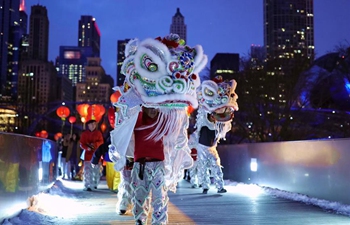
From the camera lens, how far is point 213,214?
293 inches

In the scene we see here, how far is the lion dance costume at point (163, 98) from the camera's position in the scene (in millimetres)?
5434

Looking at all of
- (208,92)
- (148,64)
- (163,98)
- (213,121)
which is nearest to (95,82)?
(213,121)

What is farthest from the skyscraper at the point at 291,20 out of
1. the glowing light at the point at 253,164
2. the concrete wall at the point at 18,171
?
the concrete wall at the point at 18,171

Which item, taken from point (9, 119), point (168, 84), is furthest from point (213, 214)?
point (9, 119)

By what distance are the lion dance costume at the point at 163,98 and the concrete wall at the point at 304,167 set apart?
3608 mm

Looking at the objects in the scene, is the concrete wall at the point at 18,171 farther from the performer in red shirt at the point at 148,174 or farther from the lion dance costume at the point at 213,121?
the lion dance costume at the point at 213,121

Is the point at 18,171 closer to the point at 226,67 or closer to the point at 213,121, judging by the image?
the point at 213,121

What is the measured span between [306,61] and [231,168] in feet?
28.0

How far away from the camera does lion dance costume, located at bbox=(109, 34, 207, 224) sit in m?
5.43

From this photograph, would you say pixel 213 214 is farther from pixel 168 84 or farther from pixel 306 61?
pixel 306 61

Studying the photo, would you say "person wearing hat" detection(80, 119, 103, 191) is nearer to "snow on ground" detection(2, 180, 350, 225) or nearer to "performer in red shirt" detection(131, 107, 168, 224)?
"snow on ground" detection(2, 180, 350, 225)

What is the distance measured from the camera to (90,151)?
11.8 meters

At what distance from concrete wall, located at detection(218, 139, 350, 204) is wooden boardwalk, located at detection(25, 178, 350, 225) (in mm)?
599

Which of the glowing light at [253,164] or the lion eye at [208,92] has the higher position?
the lion eye at [208,92]
